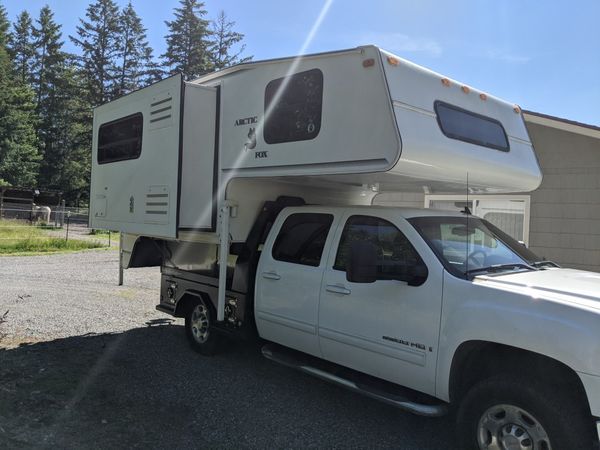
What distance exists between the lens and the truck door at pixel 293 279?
4.61 metres

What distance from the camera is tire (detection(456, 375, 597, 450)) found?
2924 mm

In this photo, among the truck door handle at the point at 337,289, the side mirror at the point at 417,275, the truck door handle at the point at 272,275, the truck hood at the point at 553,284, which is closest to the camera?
the truck hood at the point at 553,284

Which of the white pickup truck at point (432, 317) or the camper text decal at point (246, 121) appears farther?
the camper text decal at point (246, 121)

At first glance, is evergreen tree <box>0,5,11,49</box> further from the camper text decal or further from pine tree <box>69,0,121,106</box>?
the camper text decal

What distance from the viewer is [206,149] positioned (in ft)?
18.5

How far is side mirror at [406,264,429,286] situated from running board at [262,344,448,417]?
33.6 inches

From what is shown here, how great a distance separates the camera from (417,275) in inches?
151

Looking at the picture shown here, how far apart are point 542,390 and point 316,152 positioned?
2.52m

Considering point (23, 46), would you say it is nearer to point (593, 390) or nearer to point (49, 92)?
point (49, 92)

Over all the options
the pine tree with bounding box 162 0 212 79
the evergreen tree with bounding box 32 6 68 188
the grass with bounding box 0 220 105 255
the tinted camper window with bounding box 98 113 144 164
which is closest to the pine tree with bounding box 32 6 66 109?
the evergreen tree with bounding box 32 6 68 188

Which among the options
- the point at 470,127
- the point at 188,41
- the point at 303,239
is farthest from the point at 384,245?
the point at 188,41

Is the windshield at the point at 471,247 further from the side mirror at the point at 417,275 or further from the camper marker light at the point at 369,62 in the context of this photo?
the camper marker light at the point at 369,62

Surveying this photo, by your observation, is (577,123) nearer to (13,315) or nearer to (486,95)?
(486,95)

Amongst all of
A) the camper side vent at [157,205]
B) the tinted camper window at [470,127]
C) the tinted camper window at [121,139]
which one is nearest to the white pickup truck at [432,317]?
the tinted camper window at [470,127]
